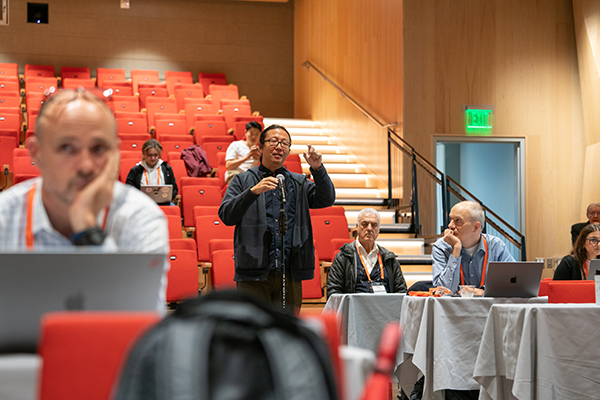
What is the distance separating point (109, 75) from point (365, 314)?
8.73 meters

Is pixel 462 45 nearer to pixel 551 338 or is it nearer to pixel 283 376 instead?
pixel 551 338

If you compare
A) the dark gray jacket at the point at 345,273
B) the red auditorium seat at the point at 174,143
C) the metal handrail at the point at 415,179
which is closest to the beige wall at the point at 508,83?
the metal handrail at the point at 415,179

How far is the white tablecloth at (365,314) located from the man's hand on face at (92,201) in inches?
87.7

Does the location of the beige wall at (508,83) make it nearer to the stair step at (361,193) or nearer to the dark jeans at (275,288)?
the stair step at (361,193)

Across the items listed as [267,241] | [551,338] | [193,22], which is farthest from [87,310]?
[193,22]

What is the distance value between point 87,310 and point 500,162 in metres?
7.28

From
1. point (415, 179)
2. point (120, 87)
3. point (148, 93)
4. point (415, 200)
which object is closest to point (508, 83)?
point (415, 179)

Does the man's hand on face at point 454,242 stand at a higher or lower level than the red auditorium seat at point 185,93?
lower

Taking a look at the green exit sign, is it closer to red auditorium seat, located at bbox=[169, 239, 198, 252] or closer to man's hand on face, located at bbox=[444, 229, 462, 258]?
red auditorium seat, located at bbox=[169, 239, 198, 252]

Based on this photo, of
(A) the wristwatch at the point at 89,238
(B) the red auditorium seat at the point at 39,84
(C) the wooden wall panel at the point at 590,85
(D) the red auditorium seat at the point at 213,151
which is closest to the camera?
(A) the wristwatch at the point at 89,238

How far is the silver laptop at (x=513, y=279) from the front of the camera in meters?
2.98

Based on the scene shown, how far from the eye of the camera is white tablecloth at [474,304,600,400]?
2609 millimetres

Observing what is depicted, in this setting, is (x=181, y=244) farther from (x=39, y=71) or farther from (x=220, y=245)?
(x=39, y=71)

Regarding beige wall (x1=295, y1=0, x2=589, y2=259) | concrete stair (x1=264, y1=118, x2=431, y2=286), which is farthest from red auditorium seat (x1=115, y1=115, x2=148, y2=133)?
beige wall (x1=295, y1=0, x2=589, y2=259)
